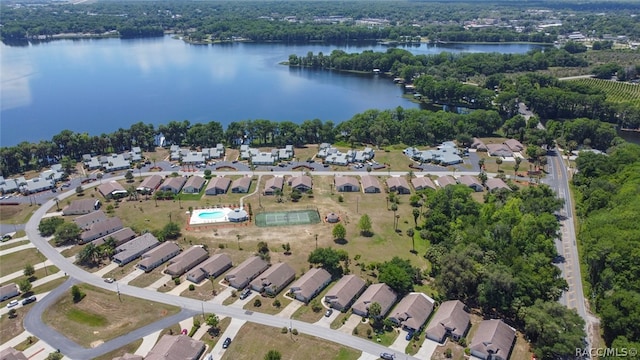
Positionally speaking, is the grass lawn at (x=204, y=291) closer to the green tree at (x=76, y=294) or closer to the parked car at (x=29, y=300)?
the green tree at (x=76, y=294)

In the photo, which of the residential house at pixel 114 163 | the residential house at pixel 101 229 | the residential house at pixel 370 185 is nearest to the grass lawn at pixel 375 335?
the residential house at pixel 370 185

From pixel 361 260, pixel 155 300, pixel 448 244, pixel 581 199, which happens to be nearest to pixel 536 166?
pixel 581 199

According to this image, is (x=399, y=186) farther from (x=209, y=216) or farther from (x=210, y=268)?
(x=210, y=268)

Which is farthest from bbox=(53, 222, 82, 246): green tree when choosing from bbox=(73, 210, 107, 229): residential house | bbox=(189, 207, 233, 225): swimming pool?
bbox=(189, 207, 233, 225): swimming pool

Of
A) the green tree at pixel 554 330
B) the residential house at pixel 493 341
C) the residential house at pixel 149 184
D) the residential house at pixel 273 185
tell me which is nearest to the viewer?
the green tree at pixel 554 330

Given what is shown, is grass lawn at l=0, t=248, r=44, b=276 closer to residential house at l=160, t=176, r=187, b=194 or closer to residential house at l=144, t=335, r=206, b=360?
residential house at l=160, t=176, r=187, b=194

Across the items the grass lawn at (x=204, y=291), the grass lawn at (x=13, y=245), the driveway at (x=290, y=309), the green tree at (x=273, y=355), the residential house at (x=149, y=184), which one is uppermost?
the residential house at (x=149, y=184)
